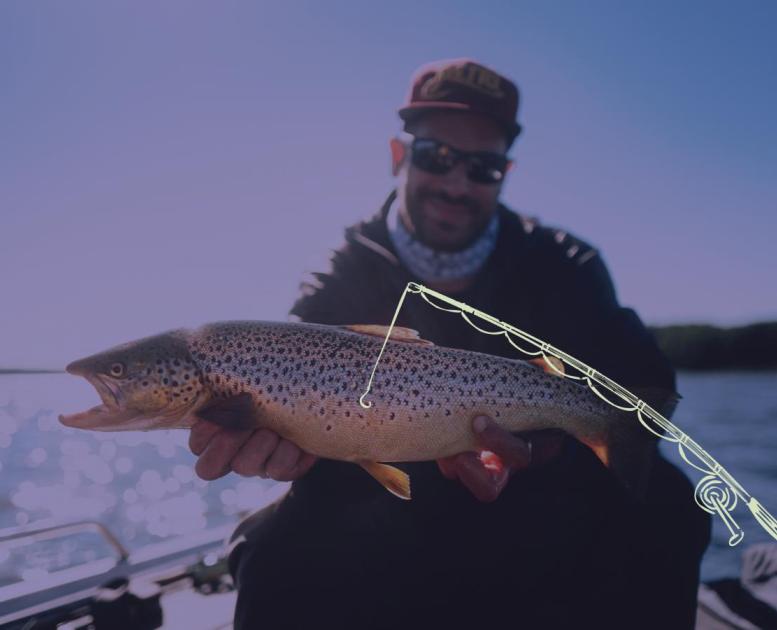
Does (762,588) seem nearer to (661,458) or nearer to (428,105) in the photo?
(661,458)

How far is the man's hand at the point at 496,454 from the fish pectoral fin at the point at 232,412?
Answer: 2.60ft

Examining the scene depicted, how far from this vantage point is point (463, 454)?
7.46ft

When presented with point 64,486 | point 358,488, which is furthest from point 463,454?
point 64,486

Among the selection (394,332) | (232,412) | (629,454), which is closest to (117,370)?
(232,412)

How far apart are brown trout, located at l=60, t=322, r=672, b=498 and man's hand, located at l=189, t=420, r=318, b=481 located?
0.15ft

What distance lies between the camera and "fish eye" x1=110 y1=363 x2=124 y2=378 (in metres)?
2.09

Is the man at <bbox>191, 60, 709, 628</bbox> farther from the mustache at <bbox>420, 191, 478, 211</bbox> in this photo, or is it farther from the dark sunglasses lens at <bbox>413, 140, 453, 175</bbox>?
the dark sunglasses lens at <bbox>413, 140, 453, 175</bbox>

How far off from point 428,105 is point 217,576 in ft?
10.3

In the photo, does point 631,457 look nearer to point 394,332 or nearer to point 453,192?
point 394,332

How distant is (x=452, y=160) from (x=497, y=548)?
7.09 ft

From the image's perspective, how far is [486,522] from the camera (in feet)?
8.69

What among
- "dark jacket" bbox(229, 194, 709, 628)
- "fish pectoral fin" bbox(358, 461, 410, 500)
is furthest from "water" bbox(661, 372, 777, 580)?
"fish pectoral fin" bbox(358, 461, 410, 500)

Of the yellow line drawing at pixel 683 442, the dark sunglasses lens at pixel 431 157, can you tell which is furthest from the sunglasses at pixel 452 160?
the yellow line drawing at pixel 683 442

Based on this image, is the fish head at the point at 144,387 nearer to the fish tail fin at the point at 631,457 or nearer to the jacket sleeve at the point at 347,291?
the jacket sleeve at the point at 347,291
